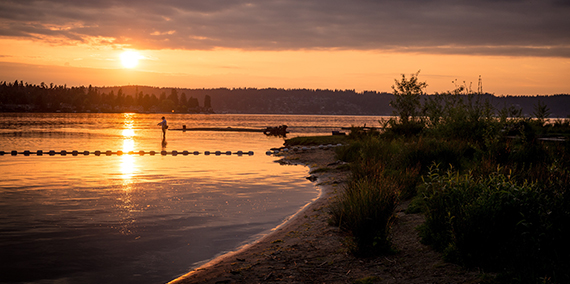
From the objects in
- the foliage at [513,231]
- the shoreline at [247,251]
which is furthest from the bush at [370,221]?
the shoreline at [247,251]

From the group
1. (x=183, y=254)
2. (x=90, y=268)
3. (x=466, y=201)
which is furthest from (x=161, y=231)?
(x=466, y=201)

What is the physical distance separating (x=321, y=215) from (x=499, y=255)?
5.16 metres

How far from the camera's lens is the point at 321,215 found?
10516 mm

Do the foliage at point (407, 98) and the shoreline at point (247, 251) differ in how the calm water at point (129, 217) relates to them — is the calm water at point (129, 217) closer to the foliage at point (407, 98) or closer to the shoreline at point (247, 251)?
the shoreline at point (247, 251)

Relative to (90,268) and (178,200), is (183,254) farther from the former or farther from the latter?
(178,200)

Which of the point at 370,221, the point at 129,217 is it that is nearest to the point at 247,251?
the point at 370,221

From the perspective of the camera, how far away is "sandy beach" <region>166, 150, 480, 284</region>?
6051 millimetres

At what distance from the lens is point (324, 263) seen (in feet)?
22.5

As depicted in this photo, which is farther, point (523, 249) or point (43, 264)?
point (43, 264)

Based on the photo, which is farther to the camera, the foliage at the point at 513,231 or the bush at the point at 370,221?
the bush at the point at 370,221

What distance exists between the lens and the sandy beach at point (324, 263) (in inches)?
238

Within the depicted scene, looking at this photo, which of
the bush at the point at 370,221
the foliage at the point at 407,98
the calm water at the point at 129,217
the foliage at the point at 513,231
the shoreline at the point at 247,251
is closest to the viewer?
the foliage at the point at 513,231

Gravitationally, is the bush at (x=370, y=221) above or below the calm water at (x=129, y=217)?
above

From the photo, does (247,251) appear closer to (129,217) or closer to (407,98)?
(129,217)
